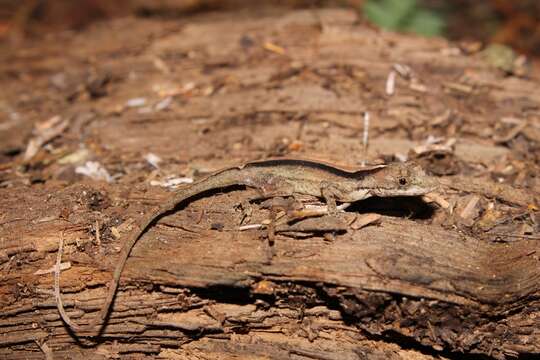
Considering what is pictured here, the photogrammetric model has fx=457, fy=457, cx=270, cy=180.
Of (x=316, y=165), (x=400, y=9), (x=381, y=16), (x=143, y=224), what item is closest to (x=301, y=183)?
(x=316, y=165)

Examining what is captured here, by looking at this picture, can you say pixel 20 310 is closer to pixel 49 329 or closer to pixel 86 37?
pixel 49 329

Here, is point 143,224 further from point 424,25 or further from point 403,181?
point 424,25

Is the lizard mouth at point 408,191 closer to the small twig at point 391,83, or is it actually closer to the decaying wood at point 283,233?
the decaying wood at point 283,233

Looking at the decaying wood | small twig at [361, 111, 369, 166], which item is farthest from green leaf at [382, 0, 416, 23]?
small twig at [361, 111, 369, 166]

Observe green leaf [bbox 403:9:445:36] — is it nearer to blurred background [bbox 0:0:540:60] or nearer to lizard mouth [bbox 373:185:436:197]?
blurred background [bbox 0:0:540:60]

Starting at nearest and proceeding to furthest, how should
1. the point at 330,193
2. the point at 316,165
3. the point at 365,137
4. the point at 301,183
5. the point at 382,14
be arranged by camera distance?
the point at 330,193
the point at 316,165
the point at 301,183
the point at 365,137
the point at 382,14

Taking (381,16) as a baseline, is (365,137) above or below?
below

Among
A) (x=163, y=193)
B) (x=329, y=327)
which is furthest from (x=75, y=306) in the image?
(x=329, y=327)

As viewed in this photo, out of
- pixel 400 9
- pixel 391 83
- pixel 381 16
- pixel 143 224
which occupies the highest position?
pixel 400 9

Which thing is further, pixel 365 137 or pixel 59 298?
pixel 365 137
